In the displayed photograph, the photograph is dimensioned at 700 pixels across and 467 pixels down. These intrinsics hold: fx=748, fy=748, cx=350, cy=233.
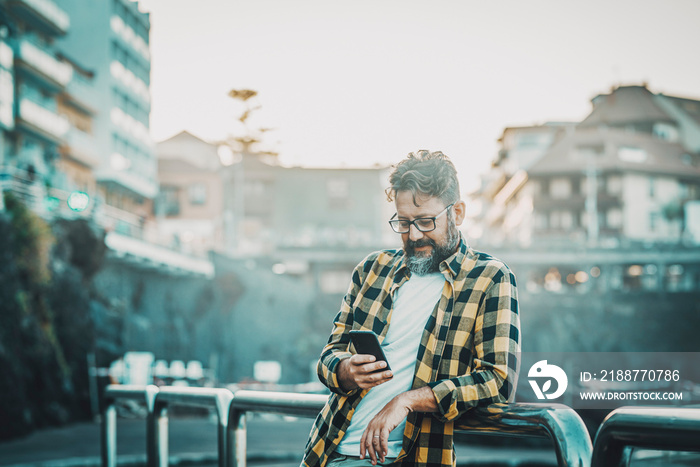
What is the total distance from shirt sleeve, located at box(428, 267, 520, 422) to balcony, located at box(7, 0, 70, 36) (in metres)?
33.8

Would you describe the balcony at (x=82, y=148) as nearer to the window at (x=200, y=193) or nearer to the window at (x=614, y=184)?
the window at (x=200, y=193)

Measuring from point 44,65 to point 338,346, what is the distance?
3481 centimetres

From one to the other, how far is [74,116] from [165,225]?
1619cm

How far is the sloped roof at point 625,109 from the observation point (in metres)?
59.1

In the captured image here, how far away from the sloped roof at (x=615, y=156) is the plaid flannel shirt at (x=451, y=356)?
53.9 meters

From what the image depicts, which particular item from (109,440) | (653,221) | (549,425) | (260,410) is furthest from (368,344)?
(653,221)

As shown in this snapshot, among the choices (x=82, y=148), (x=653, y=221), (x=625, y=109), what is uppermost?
(x=625, y=109)

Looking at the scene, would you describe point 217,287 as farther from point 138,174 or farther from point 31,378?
point 31,378

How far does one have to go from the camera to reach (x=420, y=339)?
2.32 meters

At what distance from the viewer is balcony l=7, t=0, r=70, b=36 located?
32125 mm

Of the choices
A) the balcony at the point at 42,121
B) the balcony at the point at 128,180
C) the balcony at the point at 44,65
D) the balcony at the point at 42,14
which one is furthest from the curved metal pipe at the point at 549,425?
the balcony at the point at 128,180

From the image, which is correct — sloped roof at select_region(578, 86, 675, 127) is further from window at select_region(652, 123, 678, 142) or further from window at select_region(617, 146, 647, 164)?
window at select_region(617, 146, 647, 164)

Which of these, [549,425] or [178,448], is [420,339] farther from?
[178,448]

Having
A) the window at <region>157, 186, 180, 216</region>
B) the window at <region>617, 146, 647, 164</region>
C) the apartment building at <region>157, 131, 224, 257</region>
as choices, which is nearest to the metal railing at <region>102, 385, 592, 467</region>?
the apartment building at <region>157, 131, 224, 257</region>
